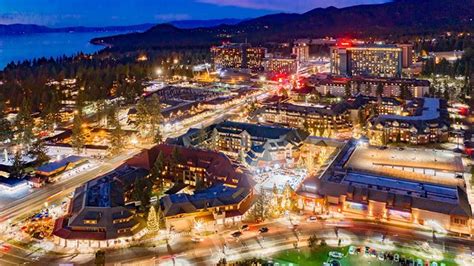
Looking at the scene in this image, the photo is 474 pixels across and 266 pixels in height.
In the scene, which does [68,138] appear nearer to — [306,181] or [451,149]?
[306,181]

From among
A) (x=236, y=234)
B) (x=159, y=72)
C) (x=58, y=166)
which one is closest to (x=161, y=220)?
(x=236, y=234)

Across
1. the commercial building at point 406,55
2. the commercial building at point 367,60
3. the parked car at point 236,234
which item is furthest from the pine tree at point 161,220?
the commercial building at point 406,55

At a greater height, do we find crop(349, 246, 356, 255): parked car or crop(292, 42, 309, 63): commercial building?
crop(292, 42, 309, 63): commercial building

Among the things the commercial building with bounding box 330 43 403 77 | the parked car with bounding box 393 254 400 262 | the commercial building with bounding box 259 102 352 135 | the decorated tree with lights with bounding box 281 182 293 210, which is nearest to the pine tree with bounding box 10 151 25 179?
the decorated tree with lights with bounding box 281 182 293 210

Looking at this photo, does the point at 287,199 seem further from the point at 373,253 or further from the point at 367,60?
the point at 367,60

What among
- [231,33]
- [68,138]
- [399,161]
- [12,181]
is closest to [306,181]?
[399,161]

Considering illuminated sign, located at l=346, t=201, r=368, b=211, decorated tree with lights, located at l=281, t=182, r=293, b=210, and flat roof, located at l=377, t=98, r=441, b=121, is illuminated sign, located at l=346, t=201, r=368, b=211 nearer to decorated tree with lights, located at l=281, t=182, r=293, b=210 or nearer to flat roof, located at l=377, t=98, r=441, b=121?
decorated tree with lights, located at l=281, t=182, r=293, b=210
